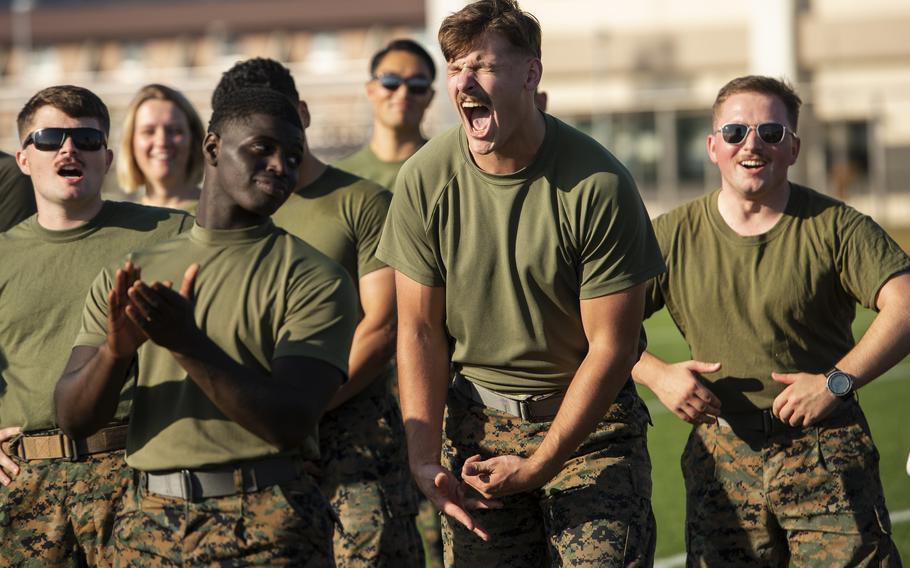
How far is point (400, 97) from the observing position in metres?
8.20

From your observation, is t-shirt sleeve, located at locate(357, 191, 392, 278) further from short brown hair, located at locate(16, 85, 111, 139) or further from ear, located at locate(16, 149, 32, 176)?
ear, located at locate(16, 149, 32, 176)

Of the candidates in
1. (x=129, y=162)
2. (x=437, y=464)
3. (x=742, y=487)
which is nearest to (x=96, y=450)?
(x=437, y=464)

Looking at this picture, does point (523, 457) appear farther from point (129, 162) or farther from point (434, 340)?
point (129, 162)

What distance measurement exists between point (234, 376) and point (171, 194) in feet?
13.0

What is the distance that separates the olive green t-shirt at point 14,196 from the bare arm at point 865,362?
332 cm

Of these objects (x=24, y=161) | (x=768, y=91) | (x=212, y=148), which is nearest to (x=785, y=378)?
(x=768, y=91)

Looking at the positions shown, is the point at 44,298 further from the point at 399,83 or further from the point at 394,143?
the point at 399,83

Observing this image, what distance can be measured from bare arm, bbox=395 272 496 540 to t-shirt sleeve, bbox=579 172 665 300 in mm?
588

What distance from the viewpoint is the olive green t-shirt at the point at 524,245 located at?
192 inches

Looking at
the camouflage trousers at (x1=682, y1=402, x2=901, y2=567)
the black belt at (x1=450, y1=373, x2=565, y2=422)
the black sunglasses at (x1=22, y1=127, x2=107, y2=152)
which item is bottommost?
the camouflage trousers at (x1=682, y1=402, x2=901, y2=567)

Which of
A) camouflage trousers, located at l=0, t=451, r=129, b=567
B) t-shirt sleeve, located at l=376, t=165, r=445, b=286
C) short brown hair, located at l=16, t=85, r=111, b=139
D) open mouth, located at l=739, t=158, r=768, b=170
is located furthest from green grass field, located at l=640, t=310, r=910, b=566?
short brown hair, located at l=16, t=85, r=111, b=139

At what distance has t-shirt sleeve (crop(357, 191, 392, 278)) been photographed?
21.1 feet

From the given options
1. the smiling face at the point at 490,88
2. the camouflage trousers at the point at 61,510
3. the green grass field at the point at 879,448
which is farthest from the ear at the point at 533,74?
the green grass field at the point at 879,448

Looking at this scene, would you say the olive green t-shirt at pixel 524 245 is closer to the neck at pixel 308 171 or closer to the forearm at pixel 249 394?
the forearm at pixel 249 394
